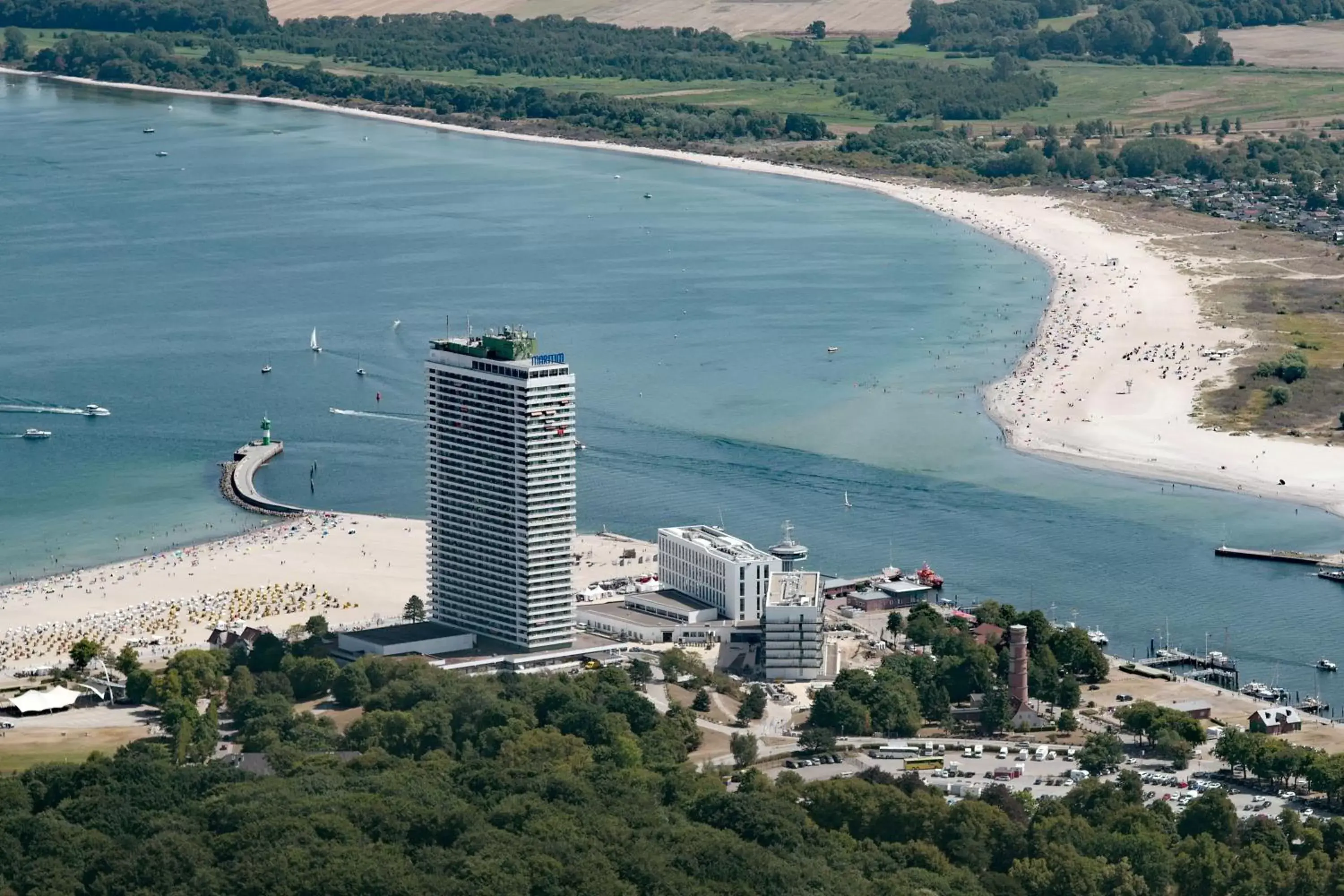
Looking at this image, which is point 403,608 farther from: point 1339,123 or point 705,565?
point 1339,123

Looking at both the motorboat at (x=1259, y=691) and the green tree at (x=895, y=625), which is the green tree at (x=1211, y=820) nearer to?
the motorboat at (x=1259, y=691)

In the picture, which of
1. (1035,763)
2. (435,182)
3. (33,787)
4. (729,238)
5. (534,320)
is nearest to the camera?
(33,787)

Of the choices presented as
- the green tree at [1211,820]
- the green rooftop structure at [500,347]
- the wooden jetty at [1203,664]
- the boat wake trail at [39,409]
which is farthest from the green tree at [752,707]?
the boat wake trail at [39,409]

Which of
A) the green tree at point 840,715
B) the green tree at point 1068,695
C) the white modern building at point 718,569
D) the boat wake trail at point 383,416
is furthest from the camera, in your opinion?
the boat wake trail at point 383,416

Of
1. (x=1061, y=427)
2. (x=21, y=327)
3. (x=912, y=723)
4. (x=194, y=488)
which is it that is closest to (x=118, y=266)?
(x=21, y=327)

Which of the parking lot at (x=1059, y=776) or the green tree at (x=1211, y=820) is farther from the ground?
the green tree at (x=1211, y=820)

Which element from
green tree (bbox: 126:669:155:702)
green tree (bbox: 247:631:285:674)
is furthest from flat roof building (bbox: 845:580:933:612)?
green tree (bbox: 126:669:155:702)

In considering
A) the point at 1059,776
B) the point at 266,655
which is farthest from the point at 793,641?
the point at 266,655
